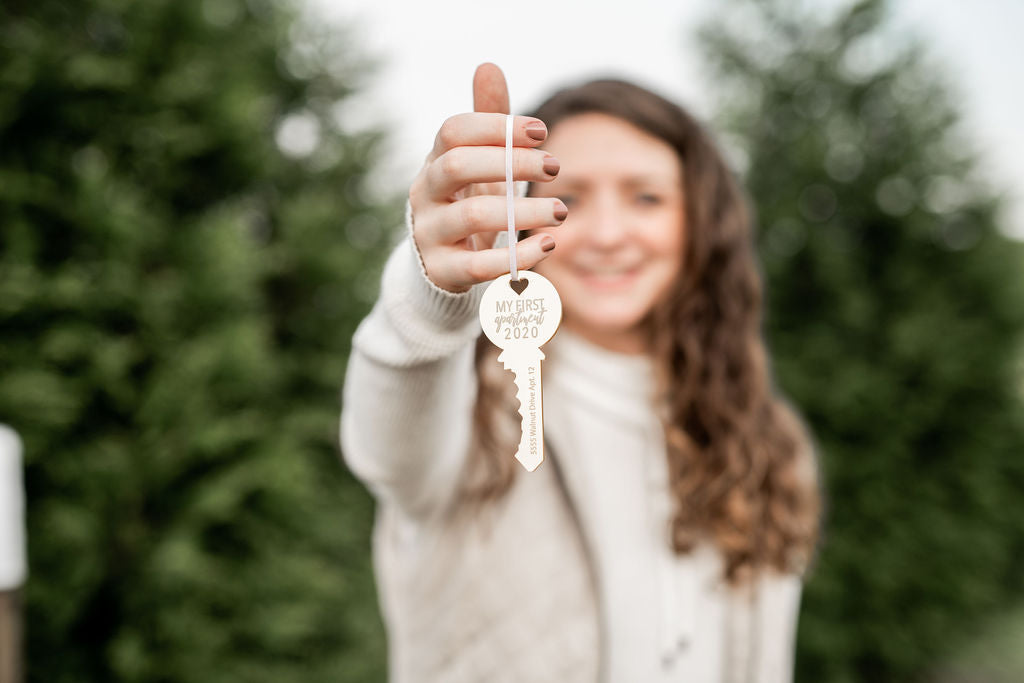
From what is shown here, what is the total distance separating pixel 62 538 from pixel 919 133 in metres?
5.01

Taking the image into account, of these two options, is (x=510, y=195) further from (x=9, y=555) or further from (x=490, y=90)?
(x=9, y=555)

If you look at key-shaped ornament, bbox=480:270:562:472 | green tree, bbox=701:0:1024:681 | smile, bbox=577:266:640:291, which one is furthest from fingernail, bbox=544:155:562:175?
green tree, bbox=701:0:1024:681

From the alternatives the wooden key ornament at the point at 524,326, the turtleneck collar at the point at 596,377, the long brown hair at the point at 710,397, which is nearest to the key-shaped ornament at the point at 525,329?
the wooden key ornament at the point at 524,326

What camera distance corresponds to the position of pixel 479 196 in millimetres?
853

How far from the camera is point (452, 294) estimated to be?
0.95 meters

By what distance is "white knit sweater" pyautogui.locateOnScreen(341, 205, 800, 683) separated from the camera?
1561 millimetres

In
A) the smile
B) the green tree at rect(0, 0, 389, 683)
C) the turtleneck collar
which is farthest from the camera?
the green tree at rect(0, 0, 389, 683)

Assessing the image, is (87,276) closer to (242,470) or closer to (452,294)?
(242,470)

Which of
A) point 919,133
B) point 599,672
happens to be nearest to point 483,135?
point 599,672

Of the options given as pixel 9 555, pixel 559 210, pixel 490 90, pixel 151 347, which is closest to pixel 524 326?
pixel 559 210

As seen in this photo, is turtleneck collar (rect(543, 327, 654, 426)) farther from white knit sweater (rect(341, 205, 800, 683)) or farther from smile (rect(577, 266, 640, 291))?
smile (rect(577, 266, 640, 291))

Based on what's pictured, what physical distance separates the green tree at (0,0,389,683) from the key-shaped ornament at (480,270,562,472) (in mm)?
1837

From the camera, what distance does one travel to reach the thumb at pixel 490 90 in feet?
2.86

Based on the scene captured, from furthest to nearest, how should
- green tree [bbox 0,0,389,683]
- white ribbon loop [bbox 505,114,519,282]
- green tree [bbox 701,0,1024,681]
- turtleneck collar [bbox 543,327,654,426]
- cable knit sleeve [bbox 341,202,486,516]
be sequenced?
1. green tree [bbox 701,0,1024,681]
2. green tree [bbox 0,0,389,683]
3. turtleneck collar [bbox 543,327,654,426]
4. cable knit sleeve [bbox 341,202,486,516]
5. white ribbon loop [bbox 505,114,519,282]
